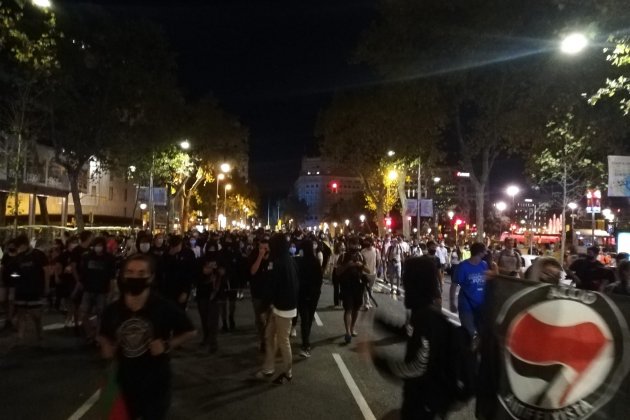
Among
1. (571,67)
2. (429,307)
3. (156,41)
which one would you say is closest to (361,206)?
(156,41)

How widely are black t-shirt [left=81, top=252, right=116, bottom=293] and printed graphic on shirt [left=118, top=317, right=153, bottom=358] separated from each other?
7240 millimetres

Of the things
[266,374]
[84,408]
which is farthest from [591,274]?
[84,408]

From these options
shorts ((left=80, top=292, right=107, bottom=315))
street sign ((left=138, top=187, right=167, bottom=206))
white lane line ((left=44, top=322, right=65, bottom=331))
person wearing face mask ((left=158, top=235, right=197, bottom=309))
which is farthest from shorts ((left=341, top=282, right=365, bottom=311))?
street sign ((left=138, top=187, right=167, bottom=206))

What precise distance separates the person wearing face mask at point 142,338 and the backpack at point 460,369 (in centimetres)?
172

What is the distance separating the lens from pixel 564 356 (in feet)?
12.1

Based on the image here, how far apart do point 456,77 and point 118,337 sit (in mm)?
20191

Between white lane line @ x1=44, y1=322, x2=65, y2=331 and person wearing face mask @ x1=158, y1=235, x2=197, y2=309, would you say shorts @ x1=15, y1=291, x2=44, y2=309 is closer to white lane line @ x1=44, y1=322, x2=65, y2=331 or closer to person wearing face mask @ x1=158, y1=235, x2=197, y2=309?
white lane line @ x1=44, y1=322, x2=65, y2=331

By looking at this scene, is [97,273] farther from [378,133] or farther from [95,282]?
[378,133]

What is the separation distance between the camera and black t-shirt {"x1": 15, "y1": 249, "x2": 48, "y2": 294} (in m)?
10.6

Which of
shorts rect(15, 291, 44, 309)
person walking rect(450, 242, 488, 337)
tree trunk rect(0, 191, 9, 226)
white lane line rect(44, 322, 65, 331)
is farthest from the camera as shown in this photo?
tree trunk rect(0, 191, 9, 226)

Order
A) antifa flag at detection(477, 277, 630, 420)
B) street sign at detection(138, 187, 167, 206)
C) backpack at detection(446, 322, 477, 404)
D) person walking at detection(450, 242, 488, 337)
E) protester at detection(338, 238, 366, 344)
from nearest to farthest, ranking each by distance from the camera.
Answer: antifa flag at detection(477, 277, 630, 420) < backpack at detection(446, 322, 477, 404) < person walking at detection(450, 242, 488, 337) < protester at detection(338, 238, 366, 344) < street sign at detection(138, 187, 167, 206)

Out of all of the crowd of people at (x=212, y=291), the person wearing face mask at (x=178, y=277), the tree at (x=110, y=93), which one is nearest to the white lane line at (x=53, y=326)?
the crowd of people at (x=212, y=291)

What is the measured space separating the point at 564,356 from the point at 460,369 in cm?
58

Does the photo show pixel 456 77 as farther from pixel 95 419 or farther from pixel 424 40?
pixel 95 419
